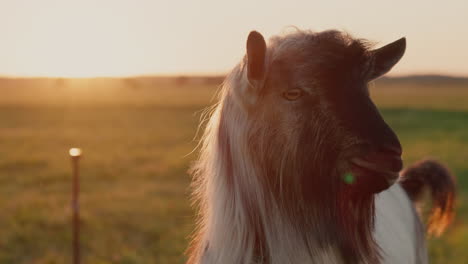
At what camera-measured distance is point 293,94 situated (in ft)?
10.2

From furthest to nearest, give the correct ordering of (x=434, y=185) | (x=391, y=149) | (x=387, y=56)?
(x=434, y=185) → (x=387, y=56) → (x=391, y=149)

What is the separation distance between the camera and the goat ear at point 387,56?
3453mm

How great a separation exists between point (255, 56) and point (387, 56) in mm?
871

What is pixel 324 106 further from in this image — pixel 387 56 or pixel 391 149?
pixel 387 56

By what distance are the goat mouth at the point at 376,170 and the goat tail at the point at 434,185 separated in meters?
2.91

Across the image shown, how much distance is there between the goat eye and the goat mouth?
43 centimetres

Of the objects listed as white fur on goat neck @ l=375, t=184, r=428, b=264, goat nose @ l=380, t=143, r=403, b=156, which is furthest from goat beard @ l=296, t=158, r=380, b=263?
white fur on goat neck @ l=375, t=184, r=428, b=264

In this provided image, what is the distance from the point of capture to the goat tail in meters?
5.77

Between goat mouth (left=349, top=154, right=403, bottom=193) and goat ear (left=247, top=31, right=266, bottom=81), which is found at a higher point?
goat ear (left=247, top=31, right=266, bottom=81)

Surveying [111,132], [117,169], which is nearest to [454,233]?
[117,169]

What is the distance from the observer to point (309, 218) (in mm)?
3123

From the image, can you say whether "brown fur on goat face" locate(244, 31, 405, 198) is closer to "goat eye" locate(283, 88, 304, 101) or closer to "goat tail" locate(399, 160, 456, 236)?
"goat eye" locate(283, 88, 304, 101)

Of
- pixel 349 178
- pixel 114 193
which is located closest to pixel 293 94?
pixel 349 178

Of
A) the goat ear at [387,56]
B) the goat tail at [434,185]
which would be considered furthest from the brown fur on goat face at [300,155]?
Answer: the goat tail at [434,185]
